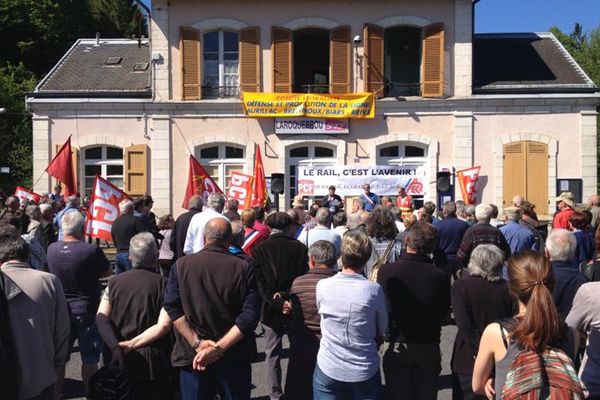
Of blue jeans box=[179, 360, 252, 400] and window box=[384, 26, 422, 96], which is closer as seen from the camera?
blue jeans box=[179, 360, 252, 400]

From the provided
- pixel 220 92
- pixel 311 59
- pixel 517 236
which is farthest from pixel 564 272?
pixel 311 59

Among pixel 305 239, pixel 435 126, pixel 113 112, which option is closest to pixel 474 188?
pixel 435 126

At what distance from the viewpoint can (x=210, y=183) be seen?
1464 centimetres

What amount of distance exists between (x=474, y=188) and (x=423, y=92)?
3203mm

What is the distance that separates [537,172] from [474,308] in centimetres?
1638

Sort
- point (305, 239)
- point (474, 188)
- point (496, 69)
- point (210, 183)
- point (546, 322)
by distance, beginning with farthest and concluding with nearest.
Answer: point (496, 69)
point (474, 188)
point (210, 183)
point (305, 239)
point (546, 322)

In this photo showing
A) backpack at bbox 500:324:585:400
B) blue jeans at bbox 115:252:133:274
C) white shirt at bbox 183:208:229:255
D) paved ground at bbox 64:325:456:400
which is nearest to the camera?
backpack at bbox 500:324:585:400

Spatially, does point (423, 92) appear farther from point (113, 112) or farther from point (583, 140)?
point (113, 112)

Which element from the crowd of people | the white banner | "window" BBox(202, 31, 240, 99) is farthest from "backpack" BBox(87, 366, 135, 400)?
"window" BBox(202, 31, 240, 99)

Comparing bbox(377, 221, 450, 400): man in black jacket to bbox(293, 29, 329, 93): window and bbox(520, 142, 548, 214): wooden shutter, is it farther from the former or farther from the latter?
bbox(293, 29, 329, 93): window

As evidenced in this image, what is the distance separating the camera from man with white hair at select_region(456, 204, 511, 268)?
8477mm

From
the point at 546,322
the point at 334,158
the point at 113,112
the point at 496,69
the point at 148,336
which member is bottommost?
the point at 148,336

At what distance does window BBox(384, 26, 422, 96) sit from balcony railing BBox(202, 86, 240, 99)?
15.0 feet

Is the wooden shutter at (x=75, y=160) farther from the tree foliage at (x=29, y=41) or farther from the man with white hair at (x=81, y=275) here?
the man with white hair at (x=81, y=275)
